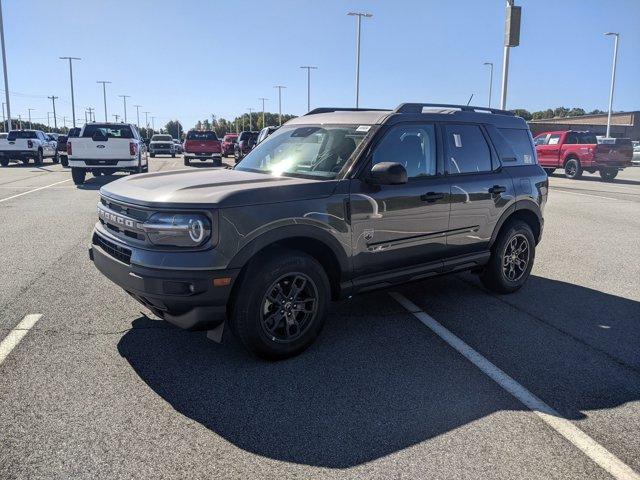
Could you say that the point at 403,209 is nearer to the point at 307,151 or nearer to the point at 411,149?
the point at 411,149

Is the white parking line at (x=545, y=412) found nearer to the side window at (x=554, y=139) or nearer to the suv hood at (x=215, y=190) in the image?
the suv hood at (x=215, y=190)

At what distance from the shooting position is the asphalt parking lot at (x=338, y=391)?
286 centimetres


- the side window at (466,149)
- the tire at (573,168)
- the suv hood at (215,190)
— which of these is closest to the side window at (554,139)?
the tire at (573,168)

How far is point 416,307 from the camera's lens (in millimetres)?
5441

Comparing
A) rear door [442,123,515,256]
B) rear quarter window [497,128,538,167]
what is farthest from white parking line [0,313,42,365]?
rear quarter window [497,128,538,167]

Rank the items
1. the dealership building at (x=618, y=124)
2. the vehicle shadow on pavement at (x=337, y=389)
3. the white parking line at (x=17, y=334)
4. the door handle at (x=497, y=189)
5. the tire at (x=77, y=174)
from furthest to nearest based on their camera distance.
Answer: the dealership building at (x=618, y=124), the tire at (x=77, y=174), the door handle at (x=497, y=189), the white parking line at (x=17, y=334), the vehicle shadow on pavement at (x=337, y=389)

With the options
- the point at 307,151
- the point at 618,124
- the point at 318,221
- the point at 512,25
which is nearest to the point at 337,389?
the point at 318,221

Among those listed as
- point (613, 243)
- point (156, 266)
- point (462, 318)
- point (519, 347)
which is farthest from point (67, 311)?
point (613, 243)

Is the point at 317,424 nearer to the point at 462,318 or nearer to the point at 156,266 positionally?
the point at 156,266

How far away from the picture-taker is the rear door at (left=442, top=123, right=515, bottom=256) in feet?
17.0

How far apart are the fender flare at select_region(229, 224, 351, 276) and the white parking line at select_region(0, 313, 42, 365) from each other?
1901 millimetres

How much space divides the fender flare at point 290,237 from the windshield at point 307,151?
1.89 feet

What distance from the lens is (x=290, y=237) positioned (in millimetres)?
3988

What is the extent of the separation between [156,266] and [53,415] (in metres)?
1.05
